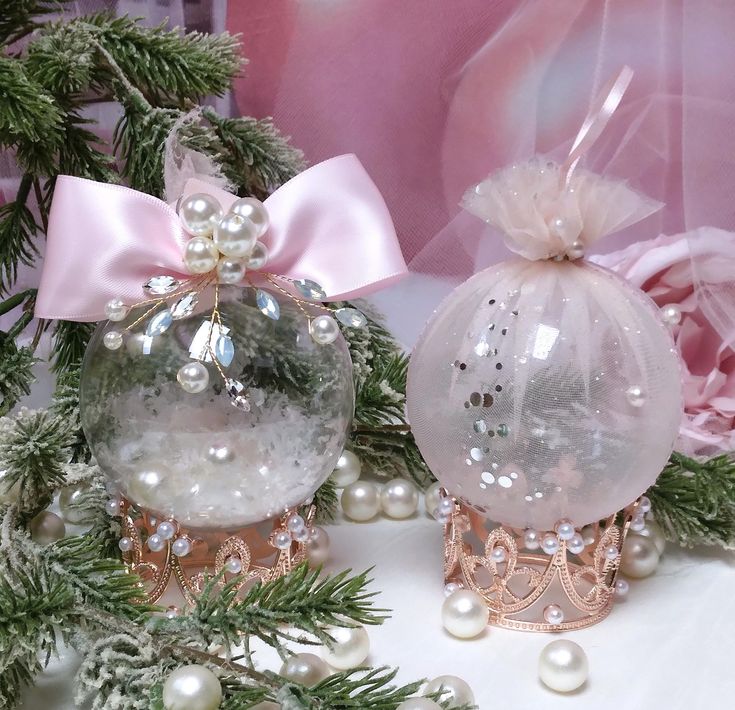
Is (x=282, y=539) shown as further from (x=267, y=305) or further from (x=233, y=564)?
(x=267, y=305)

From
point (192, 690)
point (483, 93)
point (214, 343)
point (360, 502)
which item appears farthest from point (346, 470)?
point (483, 93)

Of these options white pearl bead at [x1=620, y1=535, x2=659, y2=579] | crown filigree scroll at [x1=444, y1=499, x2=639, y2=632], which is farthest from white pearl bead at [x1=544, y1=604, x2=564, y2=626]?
white pearl bead at [x1=620, y1=535, x2=659, y2=579]

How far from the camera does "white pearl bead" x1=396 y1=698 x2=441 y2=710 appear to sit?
51 cm

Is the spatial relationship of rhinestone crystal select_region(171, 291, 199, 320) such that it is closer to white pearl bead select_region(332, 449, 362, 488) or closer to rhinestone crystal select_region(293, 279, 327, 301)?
rhinestone crystal select_region(293, 279, 327, 301)

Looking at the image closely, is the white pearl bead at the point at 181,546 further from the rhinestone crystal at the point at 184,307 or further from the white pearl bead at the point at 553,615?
the white pearl bead at the point at 553,615

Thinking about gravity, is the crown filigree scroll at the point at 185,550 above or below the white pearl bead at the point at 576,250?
below

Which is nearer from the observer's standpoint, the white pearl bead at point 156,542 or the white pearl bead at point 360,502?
the white pearl bead at point 156,542

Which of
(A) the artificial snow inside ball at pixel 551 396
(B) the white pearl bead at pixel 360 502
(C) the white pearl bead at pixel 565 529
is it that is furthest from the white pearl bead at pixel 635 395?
(B) the white pearl bead at pixel 360 502

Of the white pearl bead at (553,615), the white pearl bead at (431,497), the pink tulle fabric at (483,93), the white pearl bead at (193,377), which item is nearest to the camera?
the white pearl bead at (193,377)

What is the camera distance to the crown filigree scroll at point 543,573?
28.3 inches

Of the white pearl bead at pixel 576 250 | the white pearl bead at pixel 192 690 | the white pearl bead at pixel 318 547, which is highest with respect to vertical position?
Result: the white pearl bead at pixel 576 250

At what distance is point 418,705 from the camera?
51 cm

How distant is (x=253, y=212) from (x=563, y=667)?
1.36 feet

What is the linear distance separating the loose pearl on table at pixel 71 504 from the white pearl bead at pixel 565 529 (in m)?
0.44
